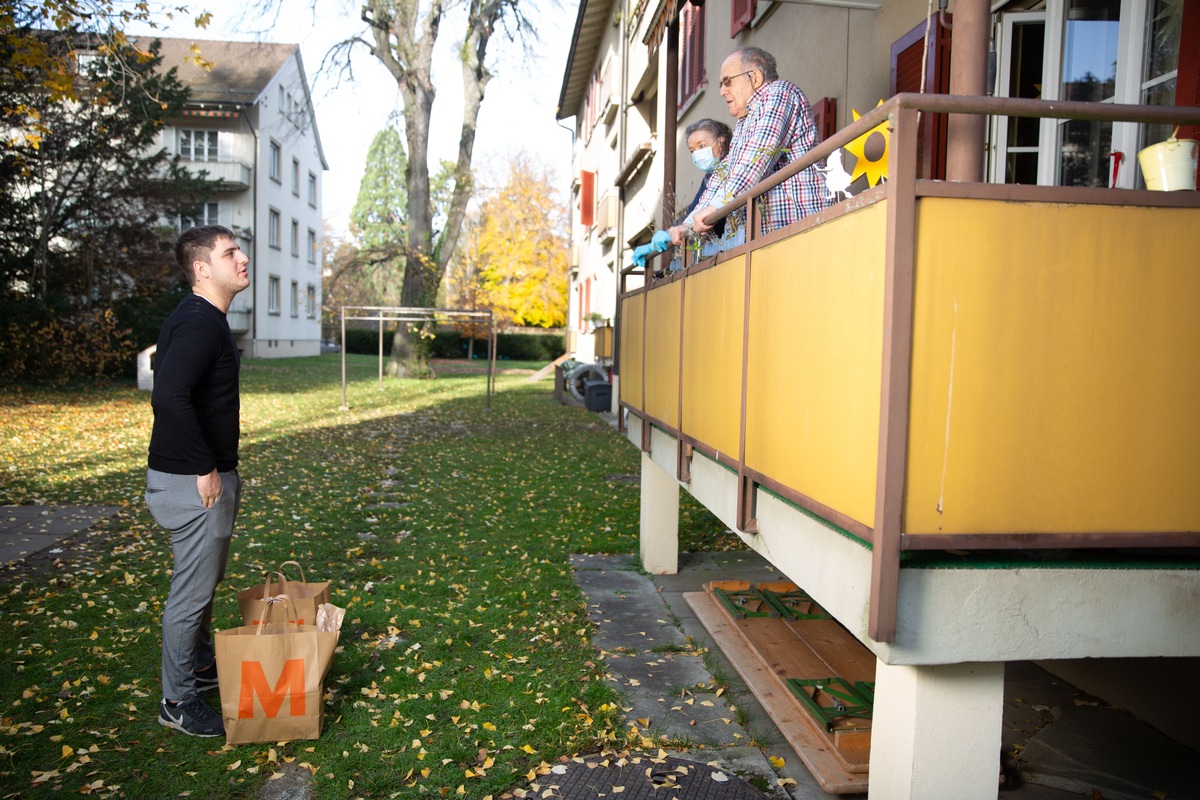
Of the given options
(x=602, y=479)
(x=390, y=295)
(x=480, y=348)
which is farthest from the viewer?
(x=390, y=295)

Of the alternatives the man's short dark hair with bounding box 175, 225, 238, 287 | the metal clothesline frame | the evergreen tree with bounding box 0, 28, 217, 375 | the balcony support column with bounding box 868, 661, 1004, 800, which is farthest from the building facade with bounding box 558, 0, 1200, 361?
the evergreen tree with bounding box 0, 28, 217, 375

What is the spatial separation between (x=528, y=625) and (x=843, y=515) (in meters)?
3.15

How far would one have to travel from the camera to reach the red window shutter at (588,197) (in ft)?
85.1

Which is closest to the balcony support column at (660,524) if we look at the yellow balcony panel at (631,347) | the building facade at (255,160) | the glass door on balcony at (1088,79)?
the yellow balcony panel at (631,347)

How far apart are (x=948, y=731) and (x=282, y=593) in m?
2.82

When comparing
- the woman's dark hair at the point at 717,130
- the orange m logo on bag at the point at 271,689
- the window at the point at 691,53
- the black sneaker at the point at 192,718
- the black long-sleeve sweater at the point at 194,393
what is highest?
the window at the point at 691,53

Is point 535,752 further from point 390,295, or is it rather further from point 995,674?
point 390,295

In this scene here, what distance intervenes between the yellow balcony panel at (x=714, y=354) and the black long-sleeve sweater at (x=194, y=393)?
6.50 feet

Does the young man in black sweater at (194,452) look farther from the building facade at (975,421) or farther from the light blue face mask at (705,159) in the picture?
the light blue face mask at (705,159)

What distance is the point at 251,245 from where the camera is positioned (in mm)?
36344

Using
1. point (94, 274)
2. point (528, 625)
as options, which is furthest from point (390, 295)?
point (528, 625)

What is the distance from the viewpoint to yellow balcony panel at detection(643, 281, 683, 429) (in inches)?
190

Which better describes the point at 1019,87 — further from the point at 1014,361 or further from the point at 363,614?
the point at 363,614

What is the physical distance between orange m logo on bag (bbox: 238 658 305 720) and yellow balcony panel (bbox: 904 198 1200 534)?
96.0 inches
